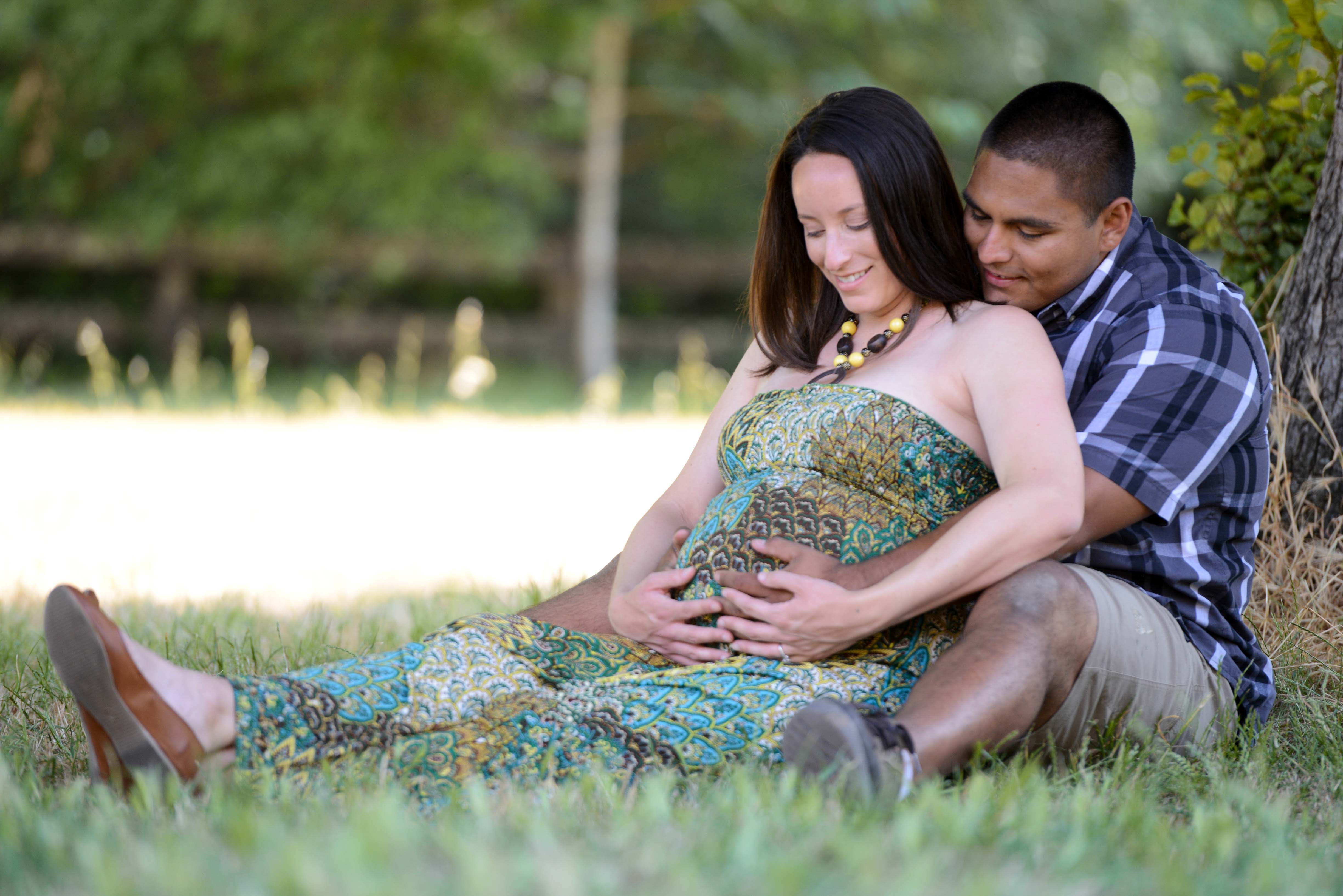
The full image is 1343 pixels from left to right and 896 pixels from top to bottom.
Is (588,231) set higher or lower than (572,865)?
higher

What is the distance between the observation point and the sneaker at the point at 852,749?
193cm

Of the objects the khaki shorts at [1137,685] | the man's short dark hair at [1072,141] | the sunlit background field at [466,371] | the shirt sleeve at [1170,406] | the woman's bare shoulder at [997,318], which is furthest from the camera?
the man's short dark hair at [1072,141]

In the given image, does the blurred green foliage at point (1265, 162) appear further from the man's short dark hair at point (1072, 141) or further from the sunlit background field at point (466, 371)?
the man's short dark hair at point (1072, 141)

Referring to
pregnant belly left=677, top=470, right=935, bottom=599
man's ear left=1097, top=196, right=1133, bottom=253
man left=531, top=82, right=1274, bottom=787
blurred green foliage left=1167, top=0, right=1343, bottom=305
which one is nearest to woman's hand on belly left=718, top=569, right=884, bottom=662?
man left=531, top=82, right=1274, bottom=787

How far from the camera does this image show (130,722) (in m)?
2.00

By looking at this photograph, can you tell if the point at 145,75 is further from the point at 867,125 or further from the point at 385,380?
the point at 867,125

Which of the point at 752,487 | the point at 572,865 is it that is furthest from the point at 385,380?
the point at 572,865

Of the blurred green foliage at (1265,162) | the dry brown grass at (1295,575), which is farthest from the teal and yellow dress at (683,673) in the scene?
the blurred green foliage at (1265,162)

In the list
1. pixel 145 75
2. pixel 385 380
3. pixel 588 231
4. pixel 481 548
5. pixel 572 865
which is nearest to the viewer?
pixel 572 865

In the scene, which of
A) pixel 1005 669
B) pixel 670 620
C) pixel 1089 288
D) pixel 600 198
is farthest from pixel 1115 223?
pixel 600 198

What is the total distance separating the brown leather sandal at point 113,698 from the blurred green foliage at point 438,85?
8.77 metres

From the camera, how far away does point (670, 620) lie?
2.57 meters

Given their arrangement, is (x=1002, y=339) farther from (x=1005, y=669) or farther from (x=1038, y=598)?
(x=1005, y=669)

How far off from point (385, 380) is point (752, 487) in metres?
11.5
